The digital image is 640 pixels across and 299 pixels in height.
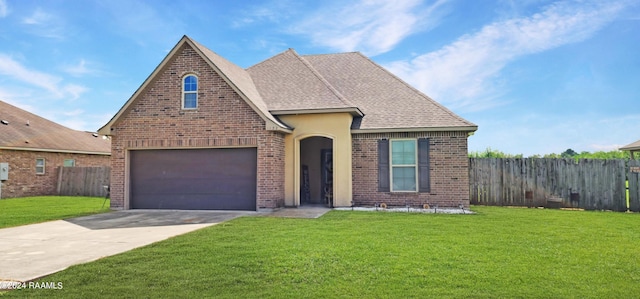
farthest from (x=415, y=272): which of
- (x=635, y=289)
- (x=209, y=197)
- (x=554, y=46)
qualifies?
(x=554, y=46)

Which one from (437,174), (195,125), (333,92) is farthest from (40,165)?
(437,174)

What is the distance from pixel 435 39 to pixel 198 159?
30.9 ft

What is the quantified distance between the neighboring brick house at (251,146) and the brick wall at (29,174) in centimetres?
1165

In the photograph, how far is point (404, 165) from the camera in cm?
1388

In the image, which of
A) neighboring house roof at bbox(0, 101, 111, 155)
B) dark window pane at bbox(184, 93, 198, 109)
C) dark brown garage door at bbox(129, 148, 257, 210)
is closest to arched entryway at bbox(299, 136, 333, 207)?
dark brown garage door at bbox(129, 148, 257, 210)

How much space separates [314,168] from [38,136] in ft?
61.1

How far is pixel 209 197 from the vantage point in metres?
13.6

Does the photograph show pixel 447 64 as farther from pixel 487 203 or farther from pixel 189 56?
pixel 189 56

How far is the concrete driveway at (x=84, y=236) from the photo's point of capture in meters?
6.40

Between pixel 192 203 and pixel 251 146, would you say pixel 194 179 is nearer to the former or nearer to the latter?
pixel 192 203

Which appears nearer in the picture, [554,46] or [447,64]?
[554,46]

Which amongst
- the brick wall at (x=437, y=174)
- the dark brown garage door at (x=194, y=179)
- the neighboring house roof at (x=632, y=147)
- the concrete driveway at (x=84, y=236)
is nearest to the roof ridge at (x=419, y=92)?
the brick wall at (x=437, y=174)

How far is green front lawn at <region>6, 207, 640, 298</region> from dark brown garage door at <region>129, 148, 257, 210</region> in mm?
3899

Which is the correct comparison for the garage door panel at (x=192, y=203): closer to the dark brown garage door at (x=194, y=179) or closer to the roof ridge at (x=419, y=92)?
the dark brown garage door at (x=194, y=179)
